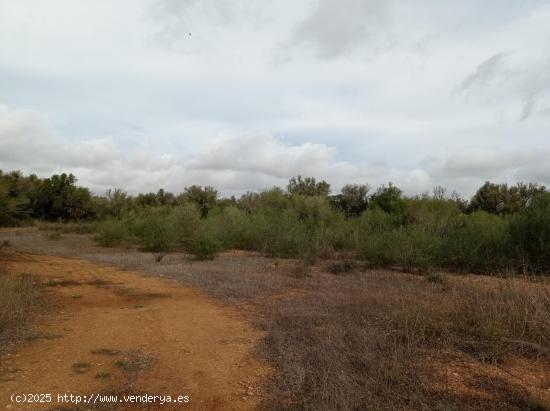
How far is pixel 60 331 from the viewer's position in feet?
24.6

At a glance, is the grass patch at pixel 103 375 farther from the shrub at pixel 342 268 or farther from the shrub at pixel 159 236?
the shrub at pixel 159 236

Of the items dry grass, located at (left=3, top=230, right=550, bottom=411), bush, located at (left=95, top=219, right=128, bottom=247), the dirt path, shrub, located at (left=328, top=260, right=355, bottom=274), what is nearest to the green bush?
bush, located at (left=95, top=219, right=128, bottom=247)

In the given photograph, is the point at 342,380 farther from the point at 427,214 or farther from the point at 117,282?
the point at 427,214

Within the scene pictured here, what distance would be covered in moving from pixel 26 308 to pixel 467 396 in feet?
25.9

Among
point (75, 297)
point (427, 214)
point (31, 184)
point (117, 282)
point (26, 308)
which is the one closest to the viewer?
point (26, 308)

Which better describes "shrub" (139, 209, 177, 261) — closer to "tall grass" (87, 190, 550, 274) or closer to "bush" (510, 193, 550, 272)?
"tall grass" (87, 190, 550, 274)

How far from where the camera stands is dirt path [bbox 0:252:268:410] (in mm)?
5113

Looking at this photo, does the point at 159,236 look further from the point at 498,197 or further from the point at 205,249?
the point at 498,197

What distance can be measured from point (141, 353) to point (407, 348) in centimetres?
377

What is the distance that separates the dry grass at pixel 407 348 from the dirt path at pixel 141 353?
0.48 m

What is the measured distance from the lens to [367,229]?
849 inches

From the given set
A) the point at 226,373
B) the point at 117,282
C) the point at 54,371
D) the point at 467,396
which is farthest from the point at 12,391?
the point at 117,282

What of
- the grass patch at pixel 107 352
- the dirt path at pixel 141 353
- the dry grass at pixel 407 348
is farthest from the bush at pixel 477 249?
the grass patch at pixel 107 352

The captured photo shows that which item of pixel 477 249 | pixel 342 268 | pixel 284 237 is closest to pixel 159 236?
pixel 284 237
